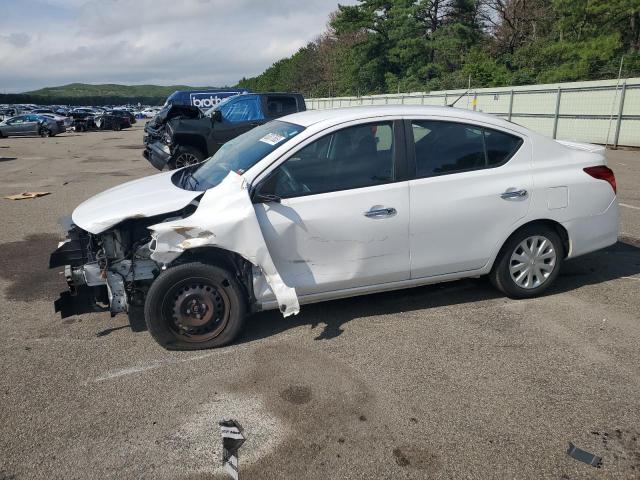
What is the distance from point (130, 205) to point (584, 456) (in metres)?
3.33

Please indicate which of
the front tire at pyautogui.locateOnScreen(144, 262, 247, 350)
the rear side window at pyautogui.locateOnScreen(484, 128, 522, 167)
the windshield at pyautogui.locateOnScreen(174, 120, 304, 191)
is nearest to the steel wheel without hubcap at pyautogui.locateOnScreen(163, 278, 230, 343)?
the front tire at pyautogui.locateOnScreen(144, 262, 247, 350)

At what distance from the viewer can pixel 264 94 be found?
13.0 metres

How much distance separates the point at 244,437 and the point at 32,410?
136 centimetres

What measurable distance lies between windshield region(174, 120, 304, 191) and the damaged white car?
0.07 ft

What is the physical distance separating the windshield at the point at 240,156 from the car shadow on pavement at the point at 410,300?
124 cm

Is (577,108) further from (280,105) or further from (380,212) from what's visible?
(380,212)

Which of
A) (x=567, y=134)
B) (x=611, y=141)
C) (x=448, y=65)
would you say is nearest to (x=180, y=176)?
(x=611, y=141)

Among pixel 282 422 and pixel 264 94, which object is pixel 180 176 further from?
pixel 264 94

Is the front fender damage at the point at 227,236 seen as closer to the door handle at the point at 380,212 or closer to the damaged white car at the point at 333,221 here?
the damaged white car at the point at 333,221

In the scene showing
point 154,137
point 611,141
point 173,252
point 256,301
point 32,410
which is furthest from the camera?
point 611,141

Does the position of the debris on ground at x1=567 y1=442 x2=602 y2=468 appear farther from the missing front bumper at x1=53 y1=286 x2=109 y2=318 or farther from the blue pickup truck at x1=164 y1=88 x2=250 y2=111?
the blue pickup truck at x1=164 y1=88 x2=250 y2=111

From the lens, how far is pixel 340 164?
154 inches

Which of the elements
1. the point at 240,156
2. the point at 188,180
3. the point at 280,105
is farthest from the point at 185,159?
the point at 240,156

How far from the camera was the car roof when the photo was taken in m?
4.06
